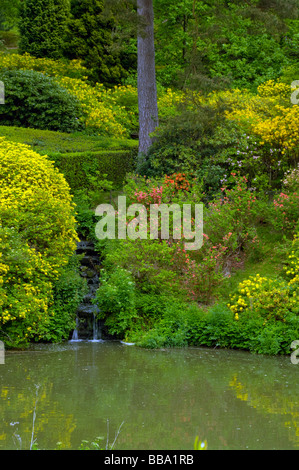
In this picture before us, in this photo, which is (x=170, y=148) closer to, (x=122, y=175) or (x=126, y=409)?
(x=122, y=175)

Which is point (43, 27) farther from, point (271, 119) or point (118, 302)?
point (118, 302)

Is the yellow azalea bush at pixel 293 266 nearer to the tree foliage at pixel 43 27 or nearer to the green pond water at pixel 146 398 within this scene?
the green pond water at pixel 146 398

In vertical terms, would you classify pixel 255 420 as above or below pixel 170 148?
below

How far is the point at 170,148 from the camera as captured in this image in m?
13.2

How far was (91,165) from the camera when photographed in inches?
530

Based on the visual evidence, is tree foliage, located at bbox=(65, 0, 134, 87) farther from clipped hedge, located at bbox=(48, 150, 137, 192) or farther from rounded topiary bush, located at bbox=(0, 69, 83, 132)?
clipped hedge, located at bbox=(48, 150, 137, 192)

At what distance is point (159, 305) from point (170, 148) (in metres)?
4.59

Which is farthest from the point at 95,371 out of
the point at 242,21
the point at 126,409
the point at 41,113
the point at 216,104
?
the point at 242,21

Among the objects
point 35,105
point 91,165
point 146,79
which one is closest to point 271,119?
point 146,79

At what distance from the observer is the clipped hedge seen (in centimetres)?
1291

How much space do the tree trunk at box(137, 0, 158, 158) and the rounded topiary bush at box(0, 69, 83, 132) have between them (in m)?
2.68

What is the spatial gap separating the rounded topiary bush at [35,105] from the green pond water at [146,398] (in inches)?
350

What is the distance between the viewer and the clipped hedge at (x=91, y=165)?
12.9 metres

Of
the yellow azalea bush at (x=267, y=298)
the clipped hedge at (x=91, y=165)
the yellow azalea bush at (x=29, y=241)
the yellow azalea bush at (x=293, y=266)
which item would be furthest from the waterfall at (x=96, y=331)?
the clipped hedge at (x=91, y=165)
